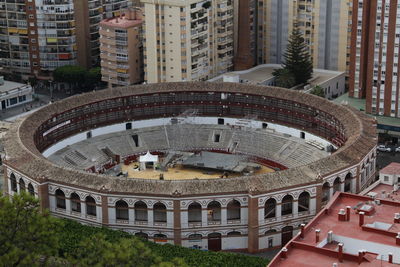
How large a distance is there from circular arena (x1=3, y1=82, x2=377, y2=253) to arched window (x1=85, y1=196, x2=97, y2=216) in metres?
0.11

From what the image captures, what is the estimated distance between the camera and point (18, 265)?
6384 centimetres

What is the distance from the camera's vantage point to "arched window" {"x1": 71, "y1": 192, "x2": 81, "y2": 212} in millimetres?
89206

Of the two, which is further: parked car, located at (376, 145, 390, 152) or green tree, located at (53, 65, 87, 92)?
green tree, located at (53, 65, 87, 92)

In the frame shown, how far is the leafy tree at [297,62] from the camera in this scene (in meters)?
138

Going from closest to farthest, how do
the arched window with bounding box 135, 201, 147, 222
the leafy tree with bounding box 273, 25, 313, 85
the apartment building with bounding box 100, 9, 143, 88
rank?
the arched window with bounding box 135, 201, 147, 222 < the leafy tree with bounding box 273, 25, 313, 85 < the apartment building with bounding box 100, 9, 143, 88

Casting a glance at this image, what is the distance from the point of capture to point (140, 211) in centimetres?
8756

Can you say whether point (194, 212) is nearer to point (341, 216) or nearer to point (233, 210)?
point (233, 210)

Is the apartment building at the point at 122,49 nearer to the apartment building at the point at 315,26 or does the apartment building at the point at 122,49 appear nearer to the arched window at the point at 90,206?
the apartment building at the point at 315,26

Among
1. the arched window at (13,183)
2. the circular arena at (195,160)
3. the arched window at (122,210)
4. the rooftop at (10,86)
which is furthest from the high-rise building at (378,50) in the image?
the rooftop at (10,86)

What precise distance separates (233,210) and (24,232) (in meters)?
27.5

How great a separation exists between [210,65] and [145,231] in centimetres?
5824

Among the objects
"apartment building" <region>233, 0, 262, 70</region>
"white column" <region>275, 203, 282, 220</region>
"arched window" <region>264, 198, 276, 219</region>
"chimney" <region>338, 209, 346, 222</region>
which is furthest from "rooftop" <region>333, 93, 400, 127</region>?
"chimney" <region>338, 209, 346, 222</region>

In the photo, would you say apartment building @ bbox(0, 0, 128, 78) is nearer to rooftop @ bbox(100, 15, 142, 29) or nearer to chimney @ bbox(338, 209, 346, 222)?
rooftop @ bbox(100, 15, 142, 29)

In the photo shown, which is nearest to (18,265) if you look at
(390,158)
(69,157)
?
(69,157)
